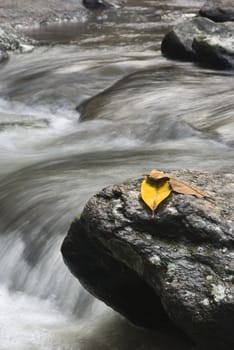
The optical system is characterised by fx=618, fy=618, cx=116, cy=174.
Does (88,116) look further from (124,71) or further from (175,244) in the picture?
(175,244)

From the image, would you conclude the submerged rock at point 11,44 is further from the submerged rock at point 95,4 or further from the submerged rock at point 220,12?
the submerged rock at point 95,4

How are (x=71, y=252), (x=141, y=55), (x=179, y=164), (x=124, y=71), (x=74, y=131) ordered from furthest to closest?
(x=141, y=55) < (x=124, y=71) < (x=74, y=131) < (x=179, y=164) < (x=71, y=252)

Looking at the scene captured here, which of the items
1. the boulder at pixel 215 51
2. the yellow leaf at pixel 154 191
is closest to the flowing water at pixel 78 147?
the boulder at pixel 215 51

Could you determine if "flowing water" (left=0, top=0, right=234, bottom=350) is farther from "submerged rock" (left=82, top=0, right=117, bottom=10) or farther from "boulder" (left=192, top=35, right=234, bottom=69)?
"submerged rock" (left=82, top=0, right=117, bottom=10)

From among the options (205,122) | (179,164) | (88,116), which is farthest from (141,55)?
(179,164)

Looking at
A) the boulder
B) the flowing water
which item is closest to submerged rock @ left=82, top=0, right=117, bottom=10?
the flowing water

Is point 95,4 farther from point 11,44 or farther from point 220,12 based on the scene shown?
point 11,44

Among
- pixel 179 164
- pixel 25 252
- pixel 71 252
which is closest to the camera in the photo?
pixel 71 252
